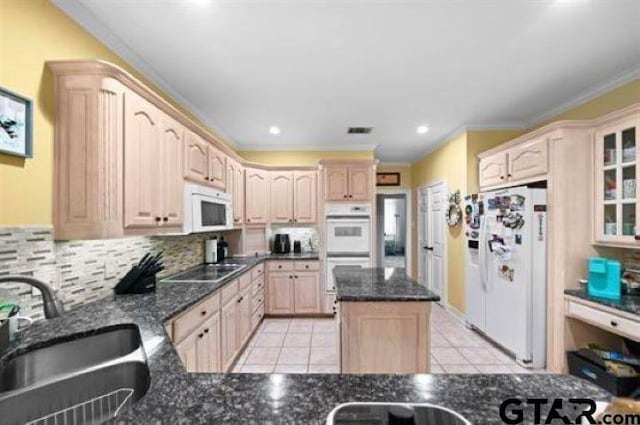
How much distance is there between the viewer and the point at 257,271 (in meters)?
4.16

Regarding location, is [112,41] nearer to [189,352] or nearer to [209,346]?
[189,352]

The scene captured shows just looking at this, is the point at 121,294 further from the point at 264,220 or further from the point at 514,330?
the point at 514,330

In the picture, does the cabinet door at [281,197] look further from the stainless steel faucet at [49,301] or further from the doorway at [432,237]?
the stainless steel faucet at [49,301]

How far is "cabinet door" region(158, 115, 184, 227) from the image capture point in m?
2.28

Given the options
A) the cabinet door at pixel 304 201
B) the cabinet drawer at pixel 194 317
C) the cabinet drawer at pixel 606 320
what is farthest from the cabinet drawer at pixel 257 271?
the cabinet drawer at pixel 606 320

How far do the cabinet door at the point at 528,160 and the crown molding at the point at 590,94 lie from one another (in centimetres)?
79

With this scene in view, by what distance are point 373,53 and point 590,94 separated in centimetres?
242

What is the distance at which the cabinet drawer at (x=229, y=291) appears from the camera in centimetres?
278

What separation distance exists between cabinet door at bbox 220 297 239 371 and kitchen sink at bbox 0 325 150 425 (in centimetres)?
131

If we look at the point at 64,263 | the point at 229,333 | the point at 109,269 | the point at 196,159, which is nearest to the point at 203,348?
the point at 229,333

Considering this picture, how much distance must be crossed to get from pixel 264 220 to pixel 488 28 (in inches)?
147

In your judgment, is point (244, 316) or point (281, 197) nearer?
point (244, 316)

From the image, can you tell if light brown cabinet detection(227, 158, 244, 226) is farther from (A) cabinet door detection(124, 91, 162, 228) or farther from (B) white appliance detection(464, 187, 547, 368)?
(B) white appliance detection(464, 187, 547, 368)

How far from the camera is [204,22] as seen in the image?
78.8 inches
